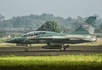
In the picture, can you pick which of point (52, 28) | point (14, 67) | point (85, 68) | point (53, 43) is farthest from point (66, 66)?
point (52, 28)

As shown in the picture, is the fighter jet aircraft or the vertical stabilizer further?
the vertical stabilizer

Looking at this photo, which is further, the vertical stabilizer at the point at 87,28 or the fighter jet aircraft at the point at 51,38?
the vertical stabilizer at the point at 87,28

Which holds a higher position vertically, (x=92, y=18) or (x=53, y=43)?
(x=92, y=18)

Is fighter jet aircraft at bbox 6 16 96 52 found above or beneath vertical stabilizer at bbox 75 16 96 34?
beneath

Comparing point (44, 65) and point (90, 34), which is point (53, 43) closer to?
point (90, 34)

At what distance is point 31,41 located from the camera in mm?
42781

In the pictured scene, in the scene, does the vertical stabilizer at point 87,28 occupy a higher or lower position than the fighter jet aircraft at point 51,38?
higher

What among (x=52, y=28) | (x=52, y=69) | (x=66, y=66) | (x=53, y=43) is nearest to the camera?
(x=52, y=69)

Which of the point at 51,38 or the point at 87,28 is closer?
the point at 51,38

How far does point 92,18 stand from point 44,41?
760 cm

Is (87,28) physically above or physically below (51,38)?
above

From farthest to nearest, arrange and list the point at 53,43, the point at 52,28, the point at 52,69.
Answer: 1. the point at 52,28
2. the point at 53,43
3. the point at 52,69

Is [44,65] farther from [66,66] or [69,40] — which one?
[69,40]

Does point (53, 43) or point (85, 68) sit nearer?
point (85, 68)
